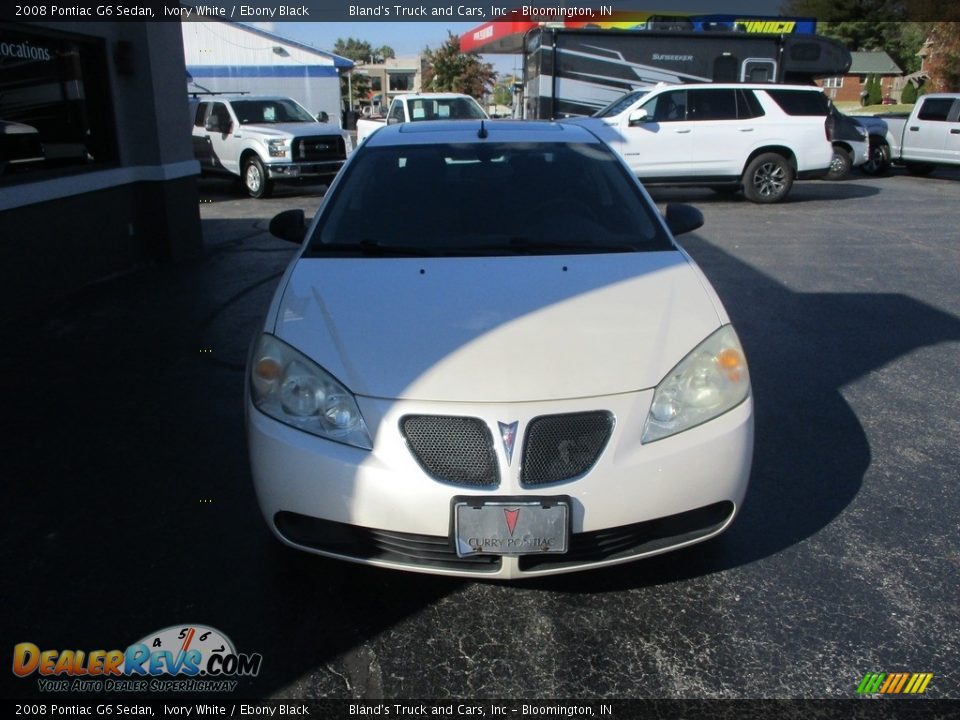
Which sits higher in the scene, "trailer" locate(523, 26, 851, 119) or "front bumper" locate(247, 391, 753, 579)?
"trailer" locate(523, 26, 851, 119)

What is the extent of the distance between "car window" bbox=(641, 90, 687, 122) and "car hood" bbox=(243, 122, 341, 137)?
5459mm

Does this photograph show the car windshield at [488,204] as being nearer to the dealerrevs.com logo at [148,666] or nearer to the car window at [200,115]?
the dealerrevs.com logo at [148,666]

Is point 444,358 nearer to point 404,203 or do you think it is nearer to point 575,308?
point 575,308

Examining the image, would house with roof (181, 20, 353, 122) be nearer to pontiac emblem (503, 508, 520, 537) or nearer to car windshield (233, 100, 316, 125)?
car windshield (233, 100, 316, 125)

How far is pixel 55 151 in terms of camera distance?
284 inches

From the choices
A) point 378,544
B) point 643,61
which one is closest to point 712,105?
point 643,61

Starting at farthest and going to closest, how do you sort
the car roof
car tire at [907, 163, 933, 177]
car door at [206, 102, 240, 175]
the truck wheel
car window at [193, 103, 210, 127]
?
car tire at [907, 163, 933, 177] → car window at [193, 103, 210, 127] → car door at [206, 102, 240, 175] → the truck wheel → the car roof

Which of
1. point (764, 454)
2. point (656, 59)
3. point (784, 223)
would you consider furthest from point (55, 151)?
point (656, 59)

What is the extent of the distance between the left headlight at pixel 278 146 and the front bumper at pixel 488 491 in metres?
11.7

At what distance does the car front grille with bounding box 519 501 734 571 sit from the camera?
2.56 metres

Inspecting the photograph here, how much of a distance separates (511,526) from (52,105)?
674 cm

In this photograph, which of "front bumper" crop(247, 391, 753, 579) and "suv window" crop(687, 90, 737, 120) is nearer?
"front bumper" crop(247, 391, 753, 579)

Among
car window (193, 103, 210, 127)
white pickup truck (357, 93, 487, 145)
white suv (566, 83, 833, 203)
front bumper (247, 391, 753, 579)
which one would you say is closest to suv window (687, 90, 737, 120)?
white suv (566, 83, 833, 203)

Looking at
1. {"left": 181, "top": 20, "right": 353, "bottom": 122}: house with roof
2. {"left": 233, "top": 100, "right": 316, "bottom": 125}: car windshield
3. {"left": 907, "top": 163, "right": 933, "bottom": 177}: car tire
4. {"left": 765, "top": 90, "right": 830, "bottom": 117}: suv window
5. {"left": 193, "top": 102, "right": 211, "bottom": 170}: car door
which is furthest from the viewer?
{"left": 181, "top": 20, "right": 353, "bottom": 122}: house with roof
